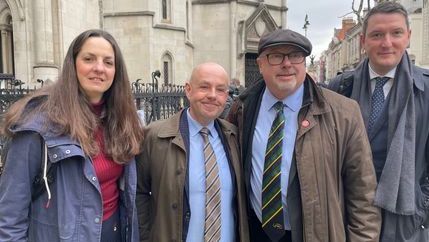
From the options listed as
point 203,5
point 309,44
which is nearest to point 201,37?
point 203,5

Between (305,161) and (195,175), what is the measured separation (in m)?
0.72

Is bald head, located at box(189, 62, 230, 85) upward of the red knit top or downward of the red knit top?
upward

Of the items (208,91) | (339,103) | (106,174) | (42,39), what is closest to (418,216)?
(339,103)

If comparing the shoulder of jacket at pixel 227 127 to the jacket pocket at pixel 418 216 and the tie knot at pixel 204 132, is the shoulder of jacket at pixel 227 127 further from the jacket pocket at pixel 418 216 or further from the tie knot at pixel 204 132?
the jacket pocket at pixel 418 216

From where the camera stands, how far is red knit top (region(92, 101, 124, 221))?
240 cm

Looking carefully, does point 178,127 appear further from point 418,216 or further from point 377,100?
point 418,216

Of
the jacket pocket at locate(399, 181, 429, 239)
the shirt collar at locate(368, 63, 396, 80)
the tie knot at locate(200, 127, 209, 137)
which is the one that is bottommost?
the jacket pocket at locate(399, 181, 429, 239)

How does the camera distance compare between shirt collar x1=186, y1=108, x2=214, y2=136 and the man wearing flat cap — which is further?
shirt collar x1=186, y1=108, x2=214, y2=136

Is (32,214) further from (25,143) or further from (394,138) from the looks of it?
(394,138)

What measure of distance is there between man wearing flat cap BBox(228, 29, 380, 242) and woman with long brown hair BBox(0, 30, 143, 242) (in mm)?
886

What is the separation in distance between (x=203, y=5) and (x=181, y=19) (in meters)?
2.78

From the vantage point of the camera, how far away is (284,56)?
263 centimetres

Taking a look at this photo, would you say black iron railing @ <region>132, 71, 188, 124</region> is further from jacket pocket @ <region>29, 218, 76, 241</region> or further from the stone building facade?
the stone building facade

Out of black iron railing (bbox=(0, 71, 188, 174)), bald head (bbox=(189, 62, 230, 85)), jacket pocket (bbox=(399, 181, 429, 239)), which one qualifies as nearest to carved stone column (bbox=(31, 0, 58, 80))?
black iron railing (bbox=(0, 71, 188, 174))
